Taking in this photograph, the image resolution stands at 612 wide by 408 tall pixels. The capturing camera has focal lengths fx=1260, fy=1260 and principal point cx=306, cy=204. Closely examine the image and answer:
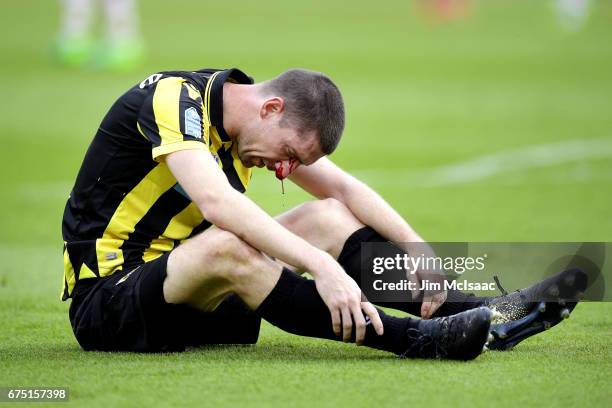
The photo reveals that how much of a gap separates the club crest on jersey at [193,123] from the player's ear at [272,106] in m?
0.29

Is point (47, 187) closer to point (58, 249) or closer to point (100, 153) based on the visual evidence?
point (58, 249)

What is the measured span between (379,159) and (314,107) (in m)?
10.1

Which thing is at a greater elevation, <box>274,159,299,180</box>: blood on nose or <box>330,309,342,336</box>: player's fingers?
<box>274,159,299,180</box>: blood on nose

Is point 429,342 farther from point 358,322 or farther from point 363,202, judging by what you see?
point 363,202

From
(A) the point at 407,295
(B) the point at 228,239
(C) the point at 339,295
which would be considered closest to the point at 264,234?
(B) the point at 228,239

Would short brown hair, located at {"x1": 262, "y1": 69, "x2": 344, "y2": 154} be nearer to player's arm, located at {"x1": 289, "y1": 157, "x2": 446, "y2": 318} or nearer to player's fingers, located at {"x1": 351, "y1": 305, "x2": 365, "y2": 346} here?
player's arm, located at {"x1": 289, "y1": 157, "x2": 446, "y2": 318}

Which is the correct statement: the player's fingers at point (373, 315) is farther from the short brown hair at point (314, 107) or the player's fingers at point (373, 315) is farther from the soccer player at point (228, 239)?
the short brown hair at point (314, 107)

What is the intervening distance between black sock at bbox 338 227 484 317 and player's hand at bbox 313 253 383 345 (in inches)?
21.9

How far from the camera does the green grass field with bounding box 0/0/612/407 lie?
469 cm

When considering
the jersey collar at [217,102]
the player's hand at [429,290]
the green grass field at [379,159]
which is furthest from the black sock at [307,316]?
the jersey collar at [217,102]

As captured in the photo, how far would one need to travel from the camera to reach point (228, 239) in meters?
4.83

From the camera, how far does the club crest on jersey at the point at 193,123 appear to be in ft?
16.4

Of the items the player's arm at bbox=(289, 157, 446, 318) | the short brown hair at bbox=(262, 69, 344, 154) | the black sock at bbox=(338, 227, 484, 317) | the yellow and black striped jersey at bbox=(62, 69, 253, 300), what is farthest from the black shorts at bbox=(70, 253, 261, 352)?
the short brown hair at bbox=(262, 69, 344, 154)

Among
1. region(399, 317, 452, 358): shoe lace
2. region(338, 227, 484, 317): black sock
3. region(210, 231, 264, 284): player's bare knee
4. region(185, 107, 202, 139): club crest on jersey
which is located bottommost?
region(399, 317, 452, 358): shoe lace
